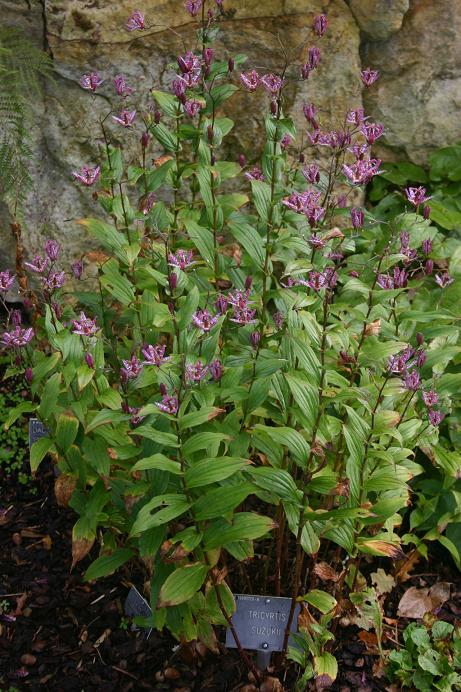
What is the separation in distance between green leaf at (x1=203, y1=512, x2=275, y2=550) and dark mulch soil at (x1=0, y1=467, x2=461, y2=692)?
2.05 ft

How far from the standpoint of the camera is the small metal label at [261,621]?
2301 mm

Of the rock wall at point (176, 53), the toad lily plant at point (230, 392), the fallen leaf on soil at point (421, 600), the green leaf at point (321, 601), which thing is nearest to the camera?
the toad lily plant at point (230, 392)

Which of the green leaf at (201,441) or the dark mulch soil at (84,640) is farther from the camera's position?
the dark mulch soil at (84,640)

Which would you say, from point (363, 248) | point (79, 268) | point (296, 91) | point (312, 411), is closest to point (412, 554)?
point (312, 411)

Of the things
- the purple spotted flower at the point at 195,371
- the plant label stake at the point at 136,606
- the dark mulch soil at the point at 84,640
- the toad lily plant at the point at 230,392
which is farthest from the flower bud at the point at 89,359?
the dark mulch soil at the point at 84,640

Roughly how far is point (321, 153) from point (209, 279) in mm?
1446

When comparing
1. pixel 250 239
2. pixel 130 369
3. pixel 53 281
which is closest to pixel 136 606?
pixel 130 369

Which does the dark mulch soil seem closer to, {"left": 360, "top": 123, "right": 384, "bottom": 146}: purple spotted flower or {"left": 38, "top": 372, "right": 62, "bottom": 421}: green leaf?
{"left": 38, "top": 372, "right": 62, "bottom": 421}: green leaf

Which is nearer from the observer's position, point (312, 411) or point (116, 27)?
point (312, 411)

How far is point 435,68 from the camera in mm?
4172

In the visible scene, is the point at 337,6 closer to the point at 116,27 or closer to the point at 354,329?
the point at 116,27

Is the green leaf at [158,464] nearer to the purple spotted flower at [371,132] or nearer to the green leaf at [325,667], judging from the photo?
the green leaf at [325,667]

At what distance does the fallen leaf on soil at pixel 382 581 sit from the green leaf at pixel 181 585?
109cm

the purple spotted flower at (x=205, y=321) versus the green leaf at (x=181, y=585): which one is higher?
the purple spotted flower at (x=205, y=321)
